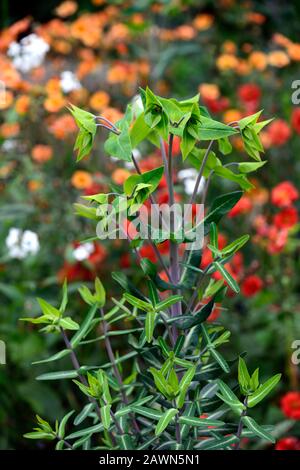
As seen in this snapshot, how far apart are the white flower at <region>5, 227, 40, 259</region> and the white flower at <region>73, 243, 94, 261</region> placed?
0.12 m

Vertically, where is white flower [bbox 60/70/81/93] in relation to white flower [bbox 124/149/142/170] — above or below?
above

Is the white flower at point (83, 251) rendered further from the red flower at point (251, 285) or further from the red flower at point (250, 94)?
the red flower at point (250, 94)

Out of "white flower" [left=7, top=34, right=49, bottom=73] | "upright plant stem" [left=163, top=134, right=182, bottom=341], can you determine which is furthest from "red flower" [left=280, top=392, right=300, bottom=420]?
"white flower" [left=7, top=34, right=49, bottom=73]

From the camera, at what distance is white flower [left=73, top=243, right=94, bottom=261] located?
6.35 feet

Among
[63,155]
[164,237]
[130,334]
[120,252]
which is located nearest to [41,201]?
[63,155]

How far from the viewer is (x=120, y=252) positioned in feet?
7.22

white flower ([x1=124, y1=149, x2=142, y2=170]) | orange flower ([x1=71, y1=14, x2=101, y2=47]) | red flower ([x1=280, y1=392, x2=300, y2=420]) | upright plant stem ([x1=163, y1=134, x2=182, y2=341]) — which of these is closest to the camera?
upright plant stem ([x1=163, y1=134, x2=182, y2=341])

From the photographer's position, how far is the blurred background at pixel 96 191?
6.54 feet

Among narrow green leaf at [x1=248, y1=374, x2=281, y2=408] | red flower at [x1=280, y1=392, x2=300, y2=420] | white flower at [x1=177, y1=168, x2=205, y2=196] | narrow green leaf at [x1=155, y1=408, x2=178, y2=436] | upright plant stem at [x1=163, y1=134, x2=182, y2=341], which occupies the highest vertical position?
upright plant stem at [x1=163, y1=134, x2=182, y2=341]

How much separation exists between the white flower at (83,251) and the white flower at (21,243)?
0.12 meters

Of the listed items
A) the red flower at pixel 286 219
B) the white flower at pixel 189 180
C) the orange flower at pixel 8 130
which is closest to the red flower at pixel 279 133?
the white flower at pixel 189 180

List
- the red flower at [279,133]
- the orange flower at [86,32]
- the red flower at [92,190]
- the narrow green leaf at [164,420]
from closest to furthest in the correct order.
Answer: the narrow green leaf at [164,420] < the red flower at [92,190] < the red flower at [279,133] < the orange flower at [86,32]

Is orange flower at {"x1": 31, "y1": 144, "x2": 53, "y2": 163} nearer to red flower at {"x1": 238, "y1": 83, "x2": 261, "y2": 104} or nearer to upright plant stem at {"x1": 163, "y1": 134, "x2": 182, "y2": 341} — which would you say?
red flower at {"x1": 238, "y1": 83, "x2": 261, "y2": 104}

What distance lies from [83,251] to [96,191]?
0.22 m
